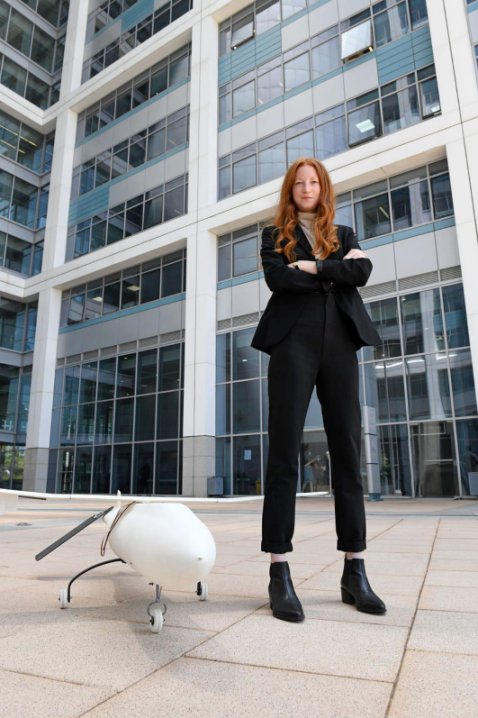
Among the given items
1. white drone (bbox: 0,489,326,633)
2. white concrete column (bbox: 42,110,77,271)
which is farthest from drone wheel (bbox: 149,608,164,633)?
white concrete column (bbox: 42,110,77,271)

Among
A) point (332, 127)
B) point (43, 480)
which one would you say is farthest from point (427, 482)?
point (43, 480)

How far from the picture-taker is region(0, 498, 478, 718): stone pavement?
128cm

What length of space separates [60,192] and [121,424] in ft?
43.4

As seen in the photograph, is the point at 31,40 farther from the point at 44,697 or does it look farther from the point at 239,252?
the point at 44,697

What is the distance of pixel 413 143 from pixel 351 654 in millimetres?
16582

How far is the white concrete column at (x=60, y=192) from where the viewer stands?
83.5 feet

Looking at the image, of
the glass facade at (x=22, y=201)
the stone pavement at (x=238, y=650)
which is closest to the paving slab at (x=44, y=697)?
the stone pavement at (x=238, y=650)

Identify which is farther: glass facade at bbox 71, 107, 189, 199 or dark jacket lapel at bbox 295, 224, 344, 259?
glass facade at bbox 71, 107, 189, 199

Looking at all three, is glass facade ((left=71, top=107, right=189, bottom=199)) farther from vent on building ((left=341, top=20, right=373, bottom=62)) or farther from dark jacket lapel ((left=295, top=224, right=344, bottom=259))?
dark jacket lapel ((left=295, top=224, right=344, bottom=259))

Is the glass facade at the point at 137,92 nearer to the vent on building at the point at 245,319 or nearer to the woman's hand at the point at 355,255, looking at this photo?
the vent on building at the point at 245,319

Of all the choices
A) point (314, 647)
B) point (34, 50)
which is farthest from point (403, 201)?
point (34, 50)

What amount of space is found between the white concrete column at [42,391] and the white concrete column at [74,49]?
11.7 metres

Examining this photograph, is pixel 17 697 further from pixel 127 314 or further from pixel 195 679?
pixel 127 314

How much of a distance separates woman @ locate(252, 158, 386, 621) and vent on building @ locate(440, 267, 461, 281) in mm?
13289
